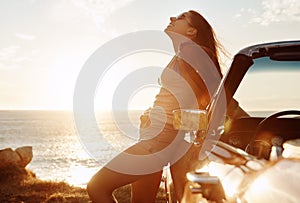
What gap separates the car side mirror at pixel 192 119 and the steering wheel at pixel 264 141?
0.30 metres

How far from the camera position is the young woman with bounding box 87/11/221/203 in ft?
10.4

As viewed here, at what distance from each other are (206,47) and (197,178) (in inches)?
59.4

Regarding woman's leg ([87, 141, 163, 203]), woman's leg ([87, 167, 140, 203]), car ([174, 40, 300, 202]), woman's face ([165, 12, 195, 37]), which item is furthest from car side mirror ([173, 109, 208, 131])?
woman's face ([165, 12, 195, 37])

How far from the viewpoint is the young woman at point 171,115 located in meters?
3.16

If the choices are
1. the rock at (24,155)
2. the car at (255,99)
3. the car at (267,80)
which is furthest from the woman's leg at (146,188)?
the rock at (24,155)

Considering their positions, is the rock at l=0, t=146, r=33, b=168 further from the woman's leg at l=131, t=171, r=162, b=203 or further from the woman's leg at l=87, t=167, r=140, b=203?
the woman's leg at l=87, t=167, r=140, b=203

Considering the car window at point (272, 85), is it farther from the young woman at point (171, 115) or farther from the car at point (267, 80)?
the young woman at point (171, 115)

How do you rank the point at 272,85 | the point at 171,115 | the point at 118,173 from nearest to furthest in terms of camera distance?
the point at 272,85
the point at 118,173
the point at 171,115

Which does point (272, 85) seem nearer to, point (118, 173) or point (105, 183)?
point (118, 173)

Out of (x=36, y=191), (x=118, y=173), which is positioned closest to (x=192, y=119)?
(x=118, y=173)

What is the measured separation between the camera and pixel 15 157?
89.6 feet

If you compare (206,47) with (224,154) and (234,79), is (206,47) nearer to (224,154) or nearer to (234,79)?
(234,79)

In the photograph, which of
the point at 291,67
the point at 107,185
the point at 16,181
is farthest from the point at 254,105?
the point at 16,181

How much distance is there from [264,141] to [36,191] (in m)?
18.4
